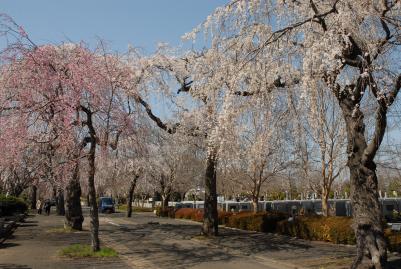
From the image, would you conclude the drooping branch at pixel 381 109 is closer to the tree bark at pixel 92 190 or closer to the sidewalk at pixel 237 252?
the sidewalk at pixel 237 252

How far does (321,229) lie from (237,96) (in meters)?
10.1

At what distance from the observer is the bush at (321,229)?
58.0 ft

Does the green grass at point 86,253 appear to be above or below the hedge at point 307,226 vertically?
below

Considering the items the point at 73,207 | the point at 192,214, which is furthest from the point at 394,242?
the point at 192,214

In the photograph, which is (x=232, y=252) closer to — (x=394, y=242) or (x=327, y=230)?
(x=327, y=230)

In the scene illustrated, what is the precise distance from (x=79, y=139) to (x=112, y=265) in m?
5.30

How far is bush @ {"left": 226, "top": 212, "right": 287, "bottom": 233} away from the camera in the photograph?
78.5 ft

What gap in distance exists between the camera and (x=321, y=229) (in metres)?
19.1

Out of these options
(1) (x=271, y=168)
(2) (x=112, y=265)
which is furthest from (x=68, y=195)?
(1) (x=271, y=168)

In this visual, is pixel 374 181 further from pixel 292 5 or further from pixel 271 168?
pixel 271 168

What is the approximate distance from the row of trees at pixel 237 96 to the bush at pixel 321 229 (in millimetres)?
2705

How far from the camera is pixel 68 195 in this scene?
24562 millimetres

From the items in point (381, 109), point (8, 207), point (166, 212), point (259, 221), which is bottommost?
point (259, 221)

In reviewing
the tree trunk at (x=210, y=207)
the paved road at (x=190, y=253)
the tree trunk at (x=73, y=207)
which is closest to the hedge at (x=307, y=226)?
the paved road at (x=190, y=253)
